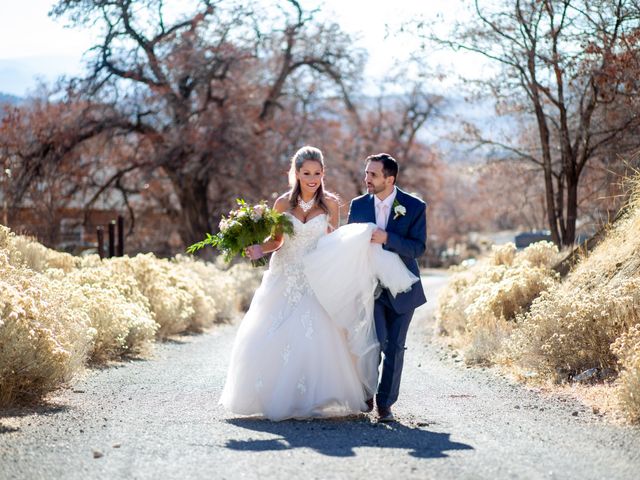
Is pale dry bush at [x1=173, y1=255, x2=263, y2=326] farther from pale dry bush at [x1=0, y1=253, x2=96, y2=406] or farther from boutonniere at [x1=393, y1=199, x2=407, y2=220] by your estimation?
boutonniere at [x1=393, y1=199, x2=407, y2=220]

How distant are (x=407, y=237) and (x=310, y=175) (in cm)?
105

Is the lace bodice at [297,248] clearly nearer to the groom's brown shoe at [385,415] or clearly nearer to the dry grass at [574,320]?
the groom's brown shoe at [385,415]

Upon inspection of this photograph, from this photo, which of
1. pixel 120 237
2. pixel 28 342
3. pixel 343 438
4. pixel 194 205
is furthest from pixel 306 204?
pixel 194 205

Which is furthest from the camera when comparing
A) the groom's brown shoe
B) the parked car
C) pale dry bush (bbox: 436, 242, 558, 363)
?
the parked car

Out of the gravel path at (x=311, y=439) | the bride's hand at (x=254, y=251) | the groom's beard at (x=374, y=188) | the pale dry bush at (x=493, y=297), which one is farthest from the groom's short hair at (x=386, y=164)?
the pale dry bush at (x=493, y=297)

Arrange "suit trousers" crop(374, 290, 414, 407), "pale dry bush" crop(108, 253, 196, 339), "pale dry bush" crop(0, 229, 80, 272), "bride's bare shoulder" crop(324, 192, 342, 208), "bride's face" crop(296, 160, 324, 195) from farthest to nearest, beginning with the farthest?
"pale dry bush" crop(108, 253, 196, 339), "pale dry bush" crop(0, 229, 80, 272), "bride's bare shoulder" crop(324, 192, 342, 208), "bride's face" crop(296, 160, 324, 195), "suit trousers" crop(374, 290, 414, 407)

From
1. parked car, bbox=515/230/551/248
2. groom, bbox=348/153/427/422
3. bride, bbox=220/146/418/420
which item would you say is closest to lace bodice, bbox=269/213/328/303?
bride, bbox=220/146/418/420

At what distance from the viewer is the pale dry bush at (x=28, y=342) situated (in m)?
8.18

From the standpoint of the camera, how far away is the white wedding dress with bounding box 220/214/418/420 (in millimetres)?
8016

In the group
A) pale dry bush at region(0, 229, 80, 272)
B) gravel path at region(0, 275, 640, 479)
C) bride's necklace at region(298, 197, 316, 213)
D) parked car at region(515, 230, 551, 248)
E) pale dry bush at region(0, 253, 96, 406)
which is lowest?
gravel path at region(0, 275, 640, 479)

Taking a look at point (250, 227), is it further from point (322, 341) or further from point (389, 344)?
point (389, 344)

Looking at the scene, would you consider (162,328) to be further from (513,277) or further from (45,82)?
(45,82)

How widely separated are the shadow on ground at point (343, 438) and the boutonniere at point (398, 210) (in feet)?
5.91

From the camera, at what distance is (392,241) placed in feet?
26.8
